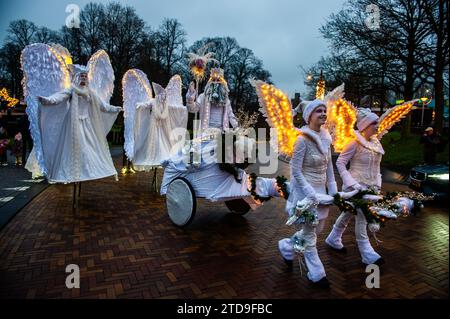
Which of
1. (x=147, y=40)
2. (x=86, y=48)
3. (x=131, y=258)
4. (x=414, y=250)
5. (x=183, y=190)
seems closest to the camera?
(x=131, y=258)

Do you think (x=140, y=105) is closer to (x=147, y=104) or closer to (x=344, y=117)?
(x=147, y=104)

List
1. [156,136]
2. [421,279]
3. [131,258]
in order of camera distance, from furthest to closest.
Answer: [156,136] → [131,258] → [421,279]

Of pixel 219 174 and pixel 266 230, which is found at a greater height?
pixel 219 174

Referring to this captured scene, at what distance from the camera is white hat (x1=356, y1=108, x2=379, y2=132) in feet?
13.3

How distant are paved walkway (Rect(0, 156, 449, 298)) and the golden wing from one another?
150 centimetres

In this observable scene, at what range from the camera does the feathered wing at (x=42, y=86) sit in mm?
5473

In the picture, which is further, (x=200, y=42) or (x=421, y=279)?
(x=200, y=42)

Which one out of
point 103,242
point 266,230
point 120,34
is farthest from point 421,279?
point 120,34

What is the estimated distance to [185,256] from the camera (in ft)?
13.2

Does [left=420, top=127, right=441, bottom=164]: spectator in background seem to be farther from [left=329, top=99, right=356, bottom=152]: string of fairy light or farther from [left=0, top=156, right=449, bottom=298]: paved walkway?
[left=329, top=99, right=356, bottom=152]: string of fairy light

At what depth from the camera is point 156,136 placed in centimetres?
795

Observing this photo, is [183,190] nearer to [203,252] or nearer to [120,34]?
[203,252]

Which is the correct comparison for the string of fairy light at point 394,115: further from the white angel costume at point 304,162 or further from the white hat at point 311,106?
the white hat at point 311,106

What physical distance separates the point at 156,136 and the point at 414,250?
5.96 metres
